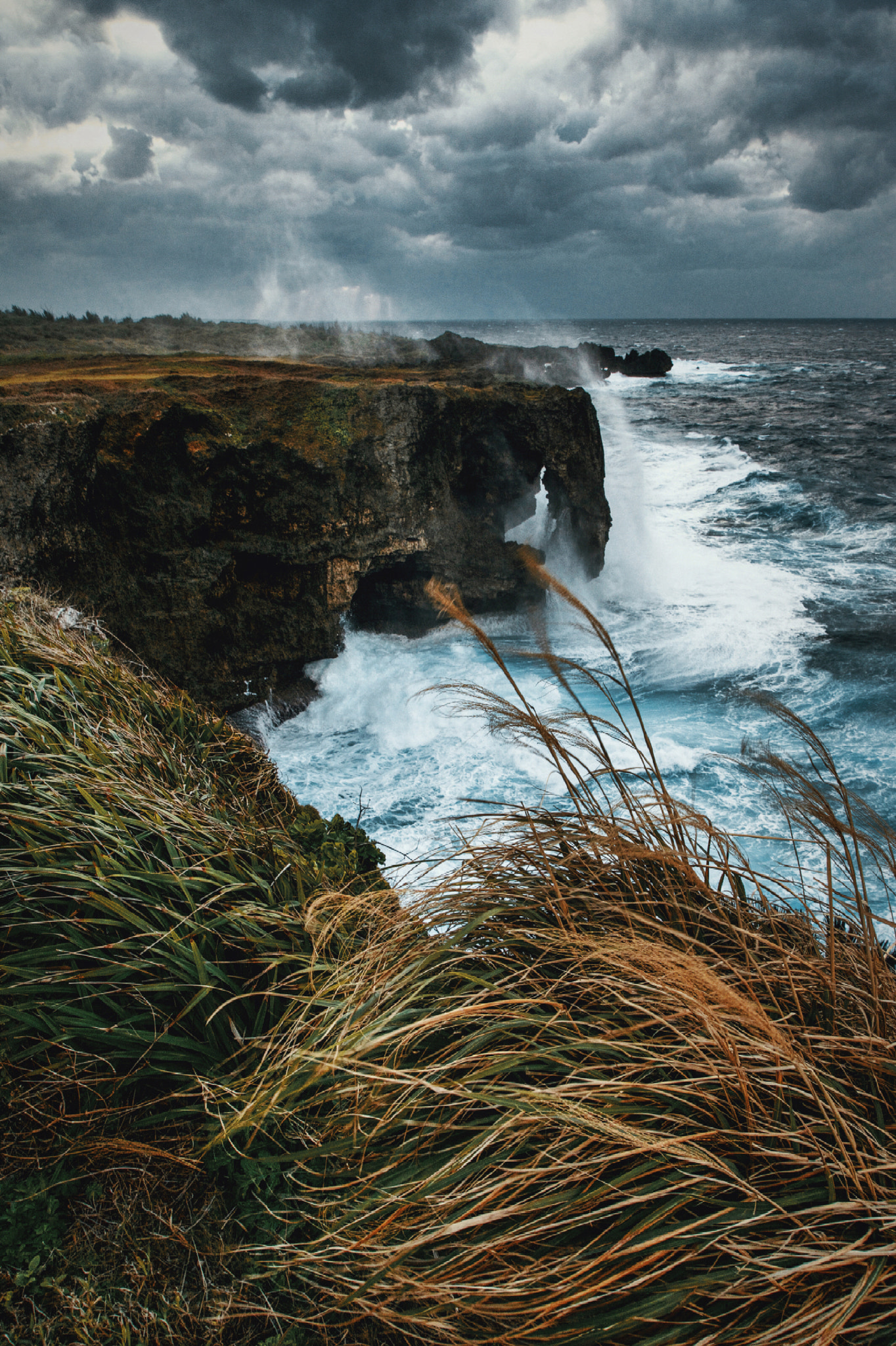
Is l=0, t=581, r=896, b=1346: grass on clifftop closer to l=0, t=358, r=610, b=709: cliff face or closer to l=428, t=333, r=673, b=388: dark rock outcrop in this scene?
l=0, t=358, r=610, b=709: cliff face

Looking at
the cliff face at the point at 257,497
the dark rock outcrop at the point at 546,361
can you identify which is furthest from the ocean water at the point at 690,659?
the dark rock outcrop at the point at 546,361

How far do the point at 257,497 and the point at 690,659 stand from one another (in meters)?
8.40

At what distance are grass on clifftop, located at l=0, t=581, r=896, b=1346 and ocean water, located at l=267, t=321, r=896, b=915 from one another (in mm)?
296

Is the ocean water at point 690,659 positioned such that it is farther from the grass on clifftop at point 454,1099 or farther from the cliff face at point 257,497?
the cliff face at point 257,497

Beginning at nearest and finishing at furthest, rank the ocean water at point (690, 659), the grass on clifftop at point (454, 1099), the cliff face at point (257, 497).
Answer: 1. the grass on clifftop at point (454, 1099)
2. the ocean water at point (690, 659)
3. the cliff face at point (257, 497)

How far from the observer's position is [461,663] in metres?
12.2

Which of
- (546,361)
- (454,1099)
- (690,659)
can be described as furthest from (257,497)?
(546,361)

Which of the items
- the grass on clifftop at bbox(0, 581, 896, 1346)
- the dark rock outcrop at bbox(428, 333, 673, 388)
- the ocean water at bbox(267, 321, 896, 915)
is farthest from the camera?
the dark rock outcrop at bbox(428, 333, 673, 388)

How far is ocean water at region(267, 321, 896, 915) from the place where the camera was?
838 centimetres

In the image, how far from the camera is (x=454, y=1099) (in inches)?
56.3

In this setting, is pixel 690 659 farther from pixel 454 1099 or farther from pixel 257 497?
pixel 454 1099

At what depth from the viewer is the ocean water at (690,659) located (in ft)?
27.5

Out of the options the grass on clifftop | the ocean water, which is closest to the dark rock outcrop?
the ocean water

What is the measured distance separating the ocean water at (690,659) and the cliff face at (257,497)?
4.17 ft
